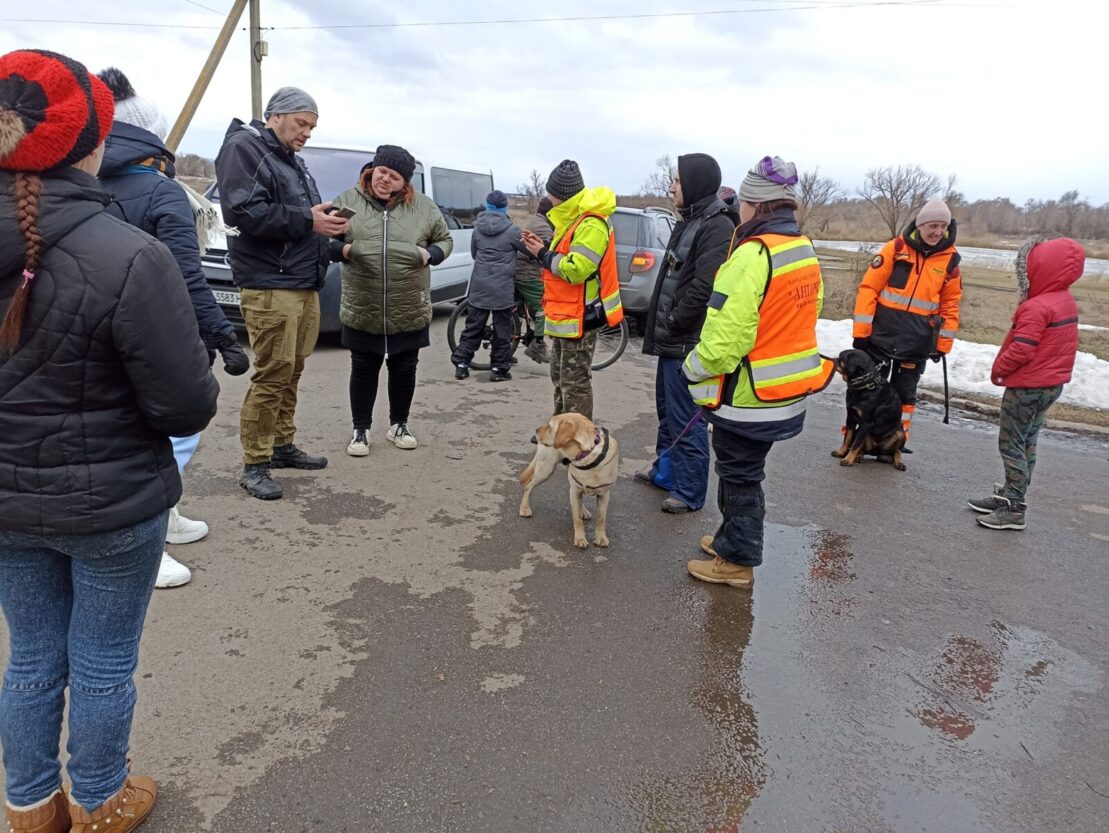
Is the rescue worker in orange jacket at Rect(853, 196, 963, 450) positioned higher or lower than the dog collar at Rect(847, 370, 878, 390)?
higher

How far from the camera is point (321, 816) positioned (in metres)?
2.12

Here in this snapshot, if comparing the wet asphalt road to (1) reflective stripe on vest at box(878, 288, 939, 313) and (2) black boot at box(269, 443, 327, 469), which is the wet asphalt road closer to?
(2) black boot at box(269, 443, 327, 469)

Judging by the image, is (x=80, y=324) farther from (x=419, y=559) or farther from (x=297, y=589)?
(x=419, y=559)

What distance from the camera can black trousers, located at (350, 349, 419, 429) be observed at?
16.7 ft

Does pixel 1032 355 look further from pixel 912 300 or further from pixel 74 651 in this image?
pixel 74 651

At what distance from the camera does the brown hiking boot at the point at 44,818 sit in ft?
6.05

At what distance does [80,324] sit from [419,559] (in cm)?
239

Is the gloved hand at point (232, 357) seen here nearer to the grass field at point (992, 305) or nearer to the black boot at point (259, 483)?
the black boot at point (259, 483)

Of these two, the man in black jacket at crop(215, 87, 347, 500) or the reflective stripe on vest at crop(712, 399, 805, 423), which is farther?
the man in black jacket at crop(215, 87, 347, 500)

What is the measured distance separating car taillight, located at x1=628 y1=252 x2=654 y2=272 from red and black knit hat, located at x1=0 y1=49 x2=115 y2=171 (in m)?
9.25

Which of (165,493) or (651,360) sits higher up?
(165,493)

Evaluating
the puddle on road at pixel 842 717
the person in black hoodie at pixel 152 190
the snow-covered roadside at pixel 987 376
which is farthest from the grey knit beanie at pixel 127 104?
the snow-covered roadside at pixel 987 376

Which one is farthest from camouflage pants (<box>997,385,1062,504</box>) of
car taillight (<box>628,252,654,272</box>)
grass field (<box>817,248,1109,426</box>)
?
car taillight (<box>628,252,654,272</box>)

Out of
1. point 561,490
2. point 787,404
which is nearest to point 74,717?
point 787,404
